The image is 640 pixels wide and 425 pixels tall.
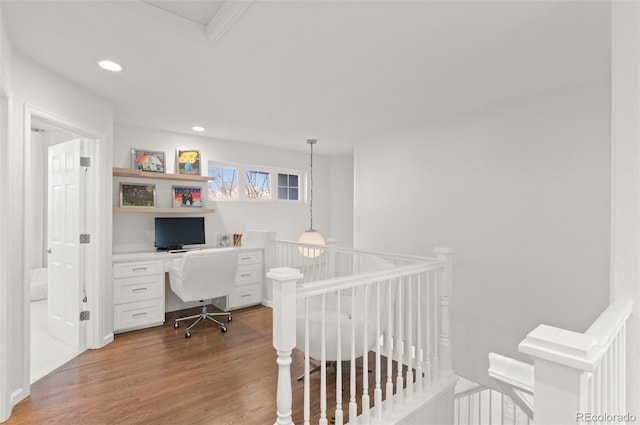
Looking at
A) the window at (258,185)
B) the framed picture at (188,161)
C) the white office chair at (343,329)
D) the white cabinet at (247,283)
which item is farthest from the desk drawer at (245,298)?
the white office chair at (343,329)

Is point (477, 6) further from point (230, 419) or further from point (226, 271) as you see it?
point (226, 271)

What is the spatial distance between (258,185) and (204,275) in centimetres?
231

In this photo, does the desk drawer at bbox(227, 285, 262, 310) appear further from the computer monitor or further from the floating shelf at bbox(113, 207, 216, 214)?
the floating shelf at bbox(113, 207, 216, 214)

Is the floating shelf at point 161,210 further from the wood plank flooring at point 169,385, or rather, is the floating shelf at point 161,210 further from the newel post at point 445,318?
the newel post at point 445,318

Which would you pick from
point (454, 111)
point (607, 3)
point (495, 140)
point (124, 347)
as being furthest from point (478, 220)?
point (124, 347)

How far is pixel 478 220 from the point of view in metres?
3.41

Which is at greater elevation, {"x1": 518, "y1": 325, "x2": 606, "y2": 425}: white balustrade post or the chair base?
{"x1": 518, "y1": 325, "x2": 606, "y2": 425}: white balustrade post

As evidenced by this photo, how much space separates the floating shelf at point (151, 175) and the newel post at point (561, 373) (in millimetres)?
4179

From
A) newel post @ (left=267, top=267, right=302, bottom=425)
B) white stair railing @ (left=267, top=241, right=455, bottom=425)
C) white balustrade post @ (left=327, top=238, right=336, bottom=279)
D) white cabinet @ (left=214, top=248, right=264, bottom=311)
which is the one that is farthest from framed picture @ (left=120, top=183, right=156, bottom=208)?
newel post @ (left=267, top=267, right=302, bottom=425)

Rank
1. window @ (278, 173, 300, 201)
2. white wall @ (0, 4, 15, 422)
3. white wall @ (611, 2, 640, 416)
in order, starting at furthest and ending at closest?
window @ (278, 173, 300, 201), white wall @ (0, 4, 15, 422), white wall @ (611, 2, 640, 416)

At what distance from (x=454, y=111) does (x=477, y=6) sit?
73.8 inches

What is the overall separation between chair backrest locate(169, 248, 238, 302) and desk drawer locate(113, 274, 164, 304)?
0.19m

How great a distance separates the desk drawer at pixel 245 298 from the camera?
4281 millimetres

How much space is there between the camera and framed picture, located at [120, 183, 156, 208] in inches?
→ 157
